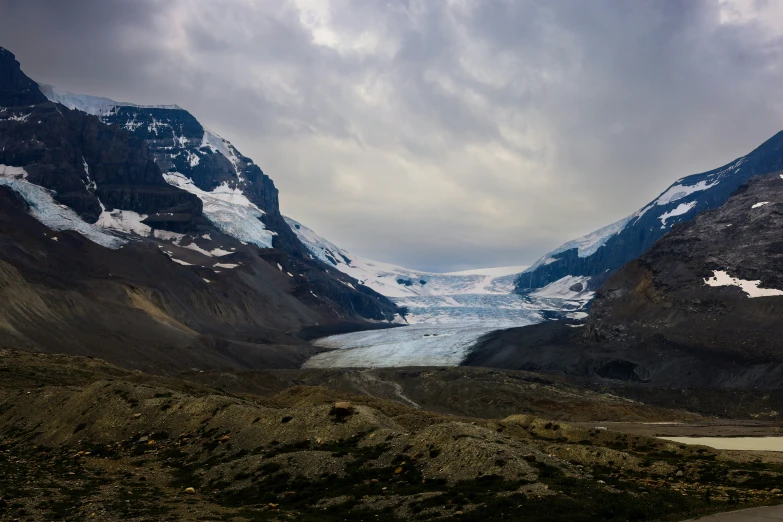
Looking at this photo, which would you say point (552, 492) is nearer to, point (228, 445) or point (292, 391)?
point (228, 445)

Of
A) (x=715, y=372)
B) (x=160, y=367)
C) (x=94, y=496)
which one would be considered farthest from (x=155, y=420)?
(x=715, y=372)

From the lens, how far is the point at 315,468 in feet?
141

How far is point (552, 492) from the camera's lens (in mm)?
33625

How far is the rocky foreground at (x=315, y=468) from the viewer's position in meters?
33.8

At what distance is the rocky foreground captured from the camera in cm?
3381

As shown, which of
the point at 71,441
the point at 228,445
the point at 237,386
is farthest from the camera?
the point at 237,386

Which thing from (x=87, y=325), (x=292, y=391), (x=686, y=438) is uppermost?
(x=87, y=325)

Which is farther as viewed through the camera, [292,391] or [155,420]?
[292,391]

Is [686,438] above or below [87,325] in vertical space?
below

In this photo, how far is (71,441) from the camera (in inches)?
2243

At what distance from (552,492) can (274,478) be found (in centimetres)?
1800

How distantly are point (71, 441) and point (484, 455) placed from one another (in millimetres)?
37133

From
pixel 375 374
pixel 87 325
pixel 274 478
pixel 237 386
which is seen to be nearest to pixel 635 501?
pixel 274 478

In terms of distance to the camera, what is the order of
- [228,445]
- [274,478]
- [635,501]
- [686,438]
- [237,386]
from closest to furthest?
[635,501]
[274,478]
[228,445]
[686,438]
[237,386]
